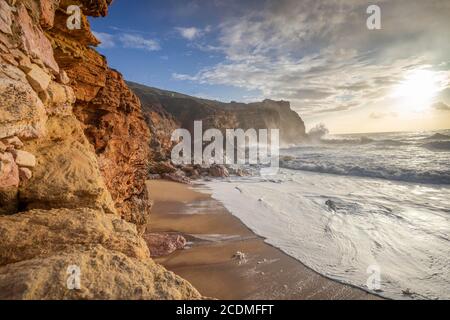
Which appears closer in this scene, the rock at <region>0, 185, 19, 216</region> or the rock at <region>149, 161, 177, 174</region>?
the rock at <region>0, 185, 19, 216</region>

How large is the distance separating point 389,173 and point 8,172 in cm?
2115

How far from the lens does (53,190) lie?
273cm

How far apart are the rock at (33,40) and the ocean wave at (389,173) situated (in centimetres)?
1999

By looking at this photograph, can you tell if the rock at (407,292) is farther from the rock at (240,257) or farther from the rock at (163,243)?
the rock at (163,243)

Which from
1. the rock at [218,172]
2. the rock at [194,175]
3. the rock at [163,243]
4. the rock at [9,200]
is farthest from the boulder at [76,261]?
the rock at [218,172]

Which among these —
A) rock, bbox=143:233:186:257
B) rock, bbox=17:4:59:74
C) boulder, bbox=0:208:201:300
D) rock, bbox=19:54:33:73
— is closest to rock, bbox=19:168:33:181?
boulder, bbox=0:208:201:300

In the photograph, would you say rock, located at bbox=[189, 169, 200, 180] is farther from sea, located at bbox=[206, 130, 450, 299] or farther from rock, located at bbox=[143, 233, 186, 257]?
rock, located at bbox=[143, 233, 186, 257]

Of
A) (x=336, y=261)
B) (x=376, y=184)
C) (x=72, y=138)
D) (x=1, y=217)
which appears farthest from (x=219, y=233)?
(x=376, y=184)

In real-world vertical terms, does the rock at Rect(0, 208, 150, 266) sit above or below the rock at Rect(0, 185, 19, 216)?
below

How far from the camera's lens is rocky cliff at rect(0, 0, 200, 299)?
176 centimetres

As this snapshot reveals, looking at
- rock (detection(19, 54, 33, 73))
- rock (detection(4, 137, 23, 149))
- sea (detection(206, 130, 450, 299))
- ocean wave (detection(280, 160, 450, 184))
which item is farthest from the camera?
ocean wave (detection(280, 160, 450, 184))

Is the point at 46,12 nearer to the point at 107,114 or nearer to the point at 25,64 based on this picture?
the point at 25,64

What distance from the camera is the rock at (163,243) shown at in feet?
19.4

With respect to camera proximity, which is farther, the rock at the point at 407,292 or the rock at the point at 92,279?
the rock at the point at 407,292
